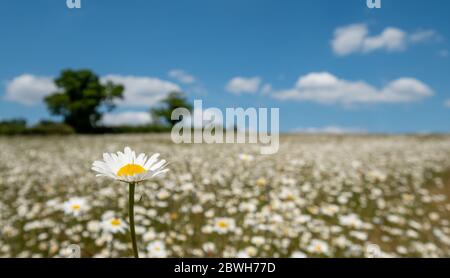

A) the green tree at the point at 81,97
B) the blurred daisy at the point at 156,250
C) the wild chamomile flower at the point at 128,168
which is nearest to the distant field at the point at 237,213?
the blurred daisy at the point at 156,250

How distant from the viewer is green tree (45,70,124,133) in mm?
44219

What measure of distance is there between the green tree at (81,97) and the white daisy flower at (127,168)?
44.3m

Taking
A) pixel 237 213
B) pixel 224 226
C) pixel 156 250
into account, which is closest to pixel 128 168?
pixel 156 250

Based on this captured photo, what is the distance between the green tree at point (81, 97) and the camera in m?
44.2

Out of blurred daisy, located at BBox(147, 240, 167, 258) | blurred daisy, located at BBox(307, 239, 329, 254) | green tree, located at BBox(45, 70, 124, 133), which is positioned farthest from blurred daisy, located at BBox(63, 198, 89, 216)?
green tree, located at BBox(45, 70, 124, 133)

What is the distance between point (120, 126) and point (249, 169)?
3608 centimetres

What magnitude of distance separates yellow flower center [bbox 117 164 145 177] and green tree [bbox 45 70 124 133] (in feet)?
145

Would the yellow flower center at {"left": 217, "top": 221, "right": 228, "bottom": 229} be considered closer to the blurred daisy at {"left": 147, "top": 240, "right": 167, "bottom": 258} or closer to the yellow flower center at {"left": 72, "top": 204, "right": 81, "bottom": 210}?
the blurred daisy at {"left": 147, "top": 240, "right": 167, "bottom": 258}

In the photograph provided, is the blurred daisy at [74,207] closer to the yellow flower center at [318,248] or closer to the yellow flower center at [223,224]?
the yellow flower center at [223,224]

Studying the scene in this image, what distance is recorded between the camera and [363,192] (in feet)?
22.7

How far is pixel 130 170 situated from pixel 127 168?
2 centimetres
